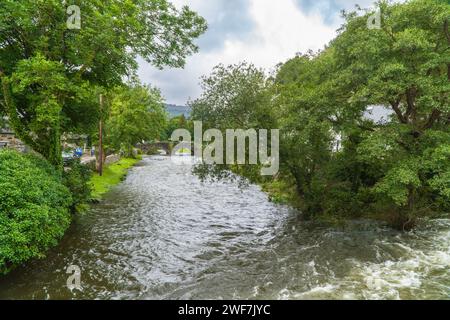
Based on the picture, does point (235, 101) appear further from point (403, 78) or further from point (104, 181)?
point (104, 181)

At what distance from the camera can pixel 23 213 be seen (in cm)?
744

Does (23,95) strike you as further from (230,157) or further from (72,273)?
(230,157)

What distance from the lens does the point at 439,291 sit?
8.27 m

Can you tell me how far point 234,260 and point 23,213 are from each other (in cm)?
666

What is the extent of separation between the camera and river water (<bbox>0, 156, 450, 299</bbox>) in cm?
839

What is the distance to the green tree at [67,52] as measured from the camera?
9.88 meters

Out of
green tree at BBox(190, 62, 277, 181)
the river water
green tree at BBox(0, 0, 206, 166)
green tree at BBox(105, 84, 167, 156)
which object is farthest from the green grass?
green tree at BBox(190, 62, 277, 181)

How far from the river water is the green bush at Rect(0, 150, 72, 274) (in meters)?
1.42

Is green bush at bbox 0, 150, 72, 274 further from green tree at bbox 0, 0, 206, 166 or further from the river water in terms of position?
green tree at bbox 0, 0, 206, 166

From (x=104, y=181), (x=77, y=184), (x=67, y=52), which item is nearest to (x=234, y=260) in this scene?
(x=77, y=184)

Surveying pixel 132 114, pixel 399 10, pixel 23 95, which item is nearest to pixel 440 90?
pixel 399 10

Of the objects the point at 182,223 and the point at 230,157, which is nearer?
the point at 230,157

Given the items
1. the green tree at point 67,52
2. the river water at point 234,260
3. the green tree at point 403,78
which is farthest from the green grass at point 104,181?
the green tree at point 403,78
